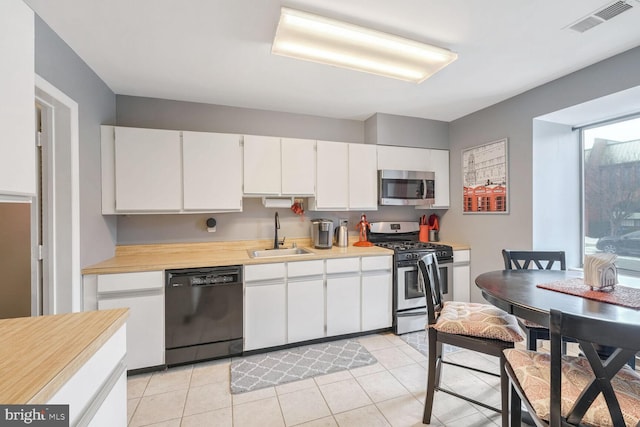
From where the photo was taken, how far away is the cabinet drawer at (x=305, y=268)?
2.60 metres

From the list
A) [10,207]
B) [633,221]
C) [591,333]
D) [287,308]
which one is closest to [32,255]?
[10,207]

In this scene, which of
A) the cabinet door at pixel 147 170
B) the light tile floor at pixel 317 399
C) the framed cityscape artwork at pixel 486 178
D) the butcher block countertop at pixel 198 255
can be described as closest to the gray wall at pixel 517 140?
the framed cityscape artwork at pixel 486 178

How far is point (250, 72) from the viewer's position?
230cm

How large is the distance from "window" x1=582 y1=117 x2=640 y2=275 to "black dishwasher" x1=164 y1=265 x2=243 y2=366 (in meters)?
3.41

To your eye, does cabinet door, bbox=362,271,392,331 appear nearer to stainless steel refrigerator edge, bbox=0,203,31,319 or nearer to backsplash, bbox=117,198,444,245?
backsplash, bbox=117,198,444,245

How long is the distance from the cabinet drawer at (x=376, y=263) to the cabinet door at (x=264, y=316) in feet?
2.90

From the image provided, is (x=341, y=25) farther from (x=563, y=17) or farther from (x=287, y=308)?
(x=287, y=308)

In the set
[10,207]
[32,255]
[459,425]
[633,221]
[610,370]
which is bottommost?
[459,425]

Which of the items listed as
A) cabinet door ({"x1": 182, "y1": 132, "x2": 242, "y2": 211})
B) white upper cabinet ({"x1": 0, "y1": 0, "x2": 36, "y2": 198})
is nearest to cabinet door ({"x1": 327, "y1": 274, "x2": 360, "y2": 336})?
cabinet door ({"x1": 182, "y1": 132, "x2": 242, "y2": 211})

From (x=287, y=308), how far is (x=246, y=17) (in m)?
2.29

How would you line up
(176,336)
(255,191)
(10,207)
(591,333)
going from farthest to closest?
(255,191)
(176,336)
(10,207)
(591,333)

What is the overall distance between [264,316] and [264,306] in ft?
0.30

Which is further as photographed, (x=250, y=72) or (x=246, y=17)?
(x=250, y=72)

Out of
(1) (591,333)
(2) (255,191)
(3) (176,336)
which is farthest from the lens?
(2) (255,191)
